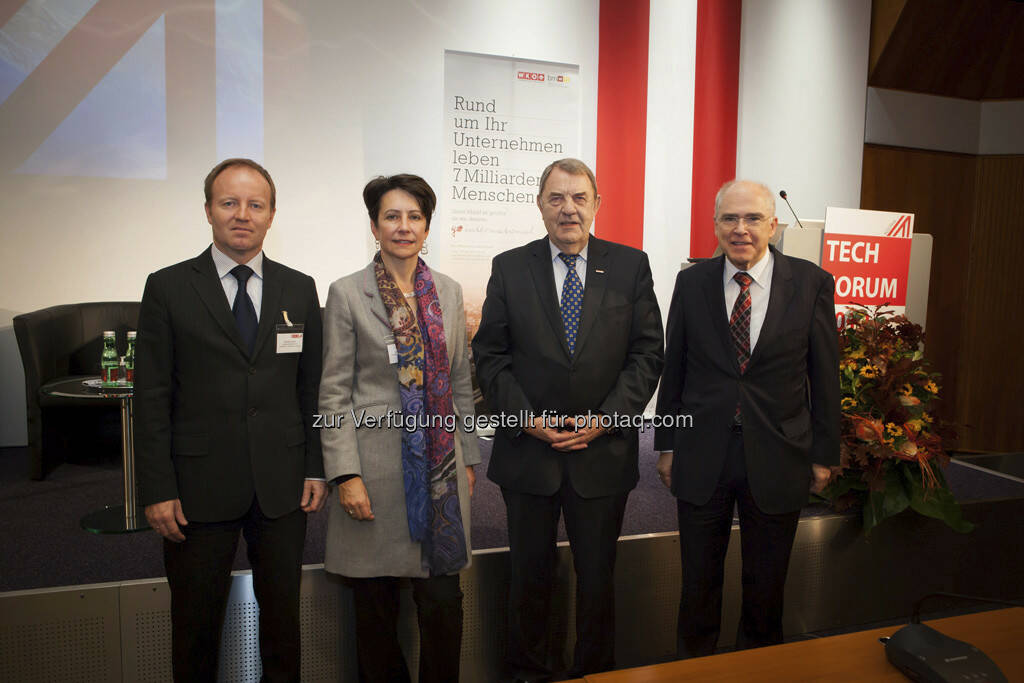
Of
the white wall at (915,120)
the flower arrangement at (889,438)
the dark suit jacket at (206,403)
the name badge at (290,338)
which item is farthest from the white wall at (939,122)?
the dark suit jacket at (206,403)

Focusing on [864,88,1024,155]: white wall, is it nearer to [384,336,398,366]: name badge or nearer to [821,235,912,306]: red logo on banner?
[821,235,912,306]: red logo on banner

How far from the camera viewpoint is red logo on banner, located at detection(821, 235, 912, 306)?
389 cm

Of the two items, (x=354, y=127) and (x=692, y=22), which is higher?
(x=692, y=22)

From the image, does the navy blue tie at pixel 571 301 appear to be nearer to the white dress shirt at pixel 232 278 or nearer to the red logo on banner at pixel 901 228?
the white dress shirt at pixel 232 278

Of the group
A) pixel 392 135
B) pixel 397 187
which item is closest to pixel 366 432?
pixel 397 187

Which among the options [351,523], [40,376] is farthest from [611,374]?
[40,376]

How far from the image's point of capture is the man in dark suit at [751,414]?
2.13 metres

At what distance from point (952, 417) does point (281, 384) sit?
6.72 metres

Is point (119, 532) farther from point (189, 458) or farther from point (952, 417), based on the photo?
point (952, 417)

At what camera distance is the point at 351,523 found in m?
2.01

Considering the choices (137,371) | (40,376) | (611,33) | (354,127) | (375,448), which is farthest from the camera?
(611,33)

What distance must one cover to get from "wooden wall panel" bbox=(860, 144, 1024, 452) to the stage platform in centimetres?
311

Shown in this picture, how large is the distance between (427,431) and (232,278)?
0.70m

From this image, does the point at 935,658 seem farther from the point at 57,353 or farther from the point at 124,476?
the point at 57,353
